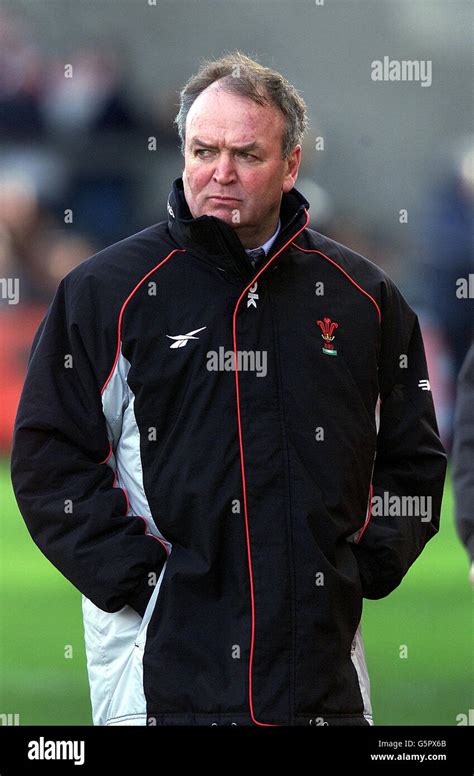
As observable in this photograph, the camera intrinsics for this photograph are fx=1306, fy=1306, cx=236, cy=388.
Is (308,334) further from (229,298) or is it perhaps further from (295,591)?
(295,591)

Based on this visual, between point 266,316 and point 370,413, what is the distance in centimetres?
29

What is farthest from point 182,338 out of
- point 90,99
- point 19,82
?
point 19,82

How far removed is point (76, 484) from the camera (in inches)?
95.0

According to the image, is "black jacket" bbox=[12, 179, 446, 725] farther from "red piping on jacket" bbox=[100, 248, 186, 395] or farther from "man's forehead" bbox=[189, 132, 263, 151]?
"man's forehead" bbox=[189, 132, 263, 151]

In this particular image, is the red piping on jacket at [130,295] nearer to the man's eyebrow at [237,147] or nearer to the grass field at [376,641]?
the man's eyebrow at [237,147]

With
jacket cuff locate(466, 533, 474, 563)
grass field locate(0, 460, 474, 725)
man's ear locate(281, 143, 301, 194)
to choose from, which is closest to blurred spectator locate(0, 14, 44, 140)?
grass field locate(0, 460, 474, 725)

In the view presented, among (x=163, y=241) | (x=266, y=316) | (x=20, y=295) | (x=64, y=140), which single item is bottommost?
(x=266, y=316)

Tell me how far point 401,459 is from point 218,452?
457 millimetres

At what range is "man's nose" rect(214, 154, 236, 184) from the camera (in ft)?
8.07

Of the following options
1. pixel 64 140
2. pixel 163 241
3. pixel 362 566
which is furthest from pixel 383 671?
pixel 64 140

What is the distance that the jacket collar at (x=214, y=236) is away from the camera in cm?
245

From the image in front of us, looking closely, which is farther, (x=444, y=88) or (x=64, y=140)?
(x=444, y=88)

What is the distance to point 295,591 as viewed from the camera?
2.35 meters

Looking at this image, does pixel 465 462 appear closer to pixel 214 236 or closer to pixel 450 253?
pixel 214 236
